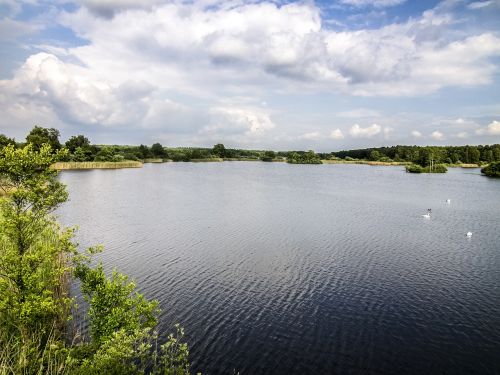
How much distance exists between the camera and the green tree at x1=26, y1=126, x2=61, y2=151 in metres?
134

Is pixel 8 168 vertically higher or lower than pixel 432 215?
higher

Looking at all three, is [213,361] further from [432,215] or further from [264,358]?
[432,215]

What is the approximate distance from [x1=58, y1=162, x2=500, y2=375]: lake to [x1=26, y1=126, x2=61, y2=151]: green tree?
88.2m

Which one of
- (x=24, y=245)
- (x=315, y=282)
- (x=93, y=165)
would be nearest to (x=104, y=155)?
(x=93, y=165)

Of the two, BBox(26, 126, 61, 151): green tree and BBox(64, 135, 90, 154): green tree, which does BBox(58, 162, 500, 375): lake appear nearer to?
BBox(26, 126, 61, 151): green tree

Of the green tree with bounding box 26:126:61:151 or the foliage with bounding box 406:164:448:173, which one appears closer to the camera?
the green tree with bounding box 26:126:61:151

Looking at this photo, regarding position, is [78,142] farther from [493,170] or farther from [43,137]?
[493,170]

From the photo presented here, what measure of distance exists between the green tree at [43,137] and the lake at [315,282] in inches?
3474

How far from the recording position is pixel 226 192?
286 feet

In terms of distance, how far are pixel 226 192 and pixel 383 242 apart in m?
49.4

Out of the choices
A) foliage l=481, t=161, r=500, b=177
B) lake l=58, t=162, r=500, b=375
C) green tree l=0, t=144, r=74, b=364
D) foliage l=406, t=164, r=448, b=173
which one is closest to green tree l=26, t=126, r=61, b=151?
lake l=58, t=162, r=500, b=375

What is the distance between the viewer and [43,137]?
145 m

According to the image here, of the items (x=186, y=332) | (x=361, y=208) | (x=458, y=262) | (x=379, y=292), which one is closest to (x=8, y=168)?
(x=186, y=332)

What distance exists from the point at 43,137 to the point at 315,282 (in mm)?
148345
